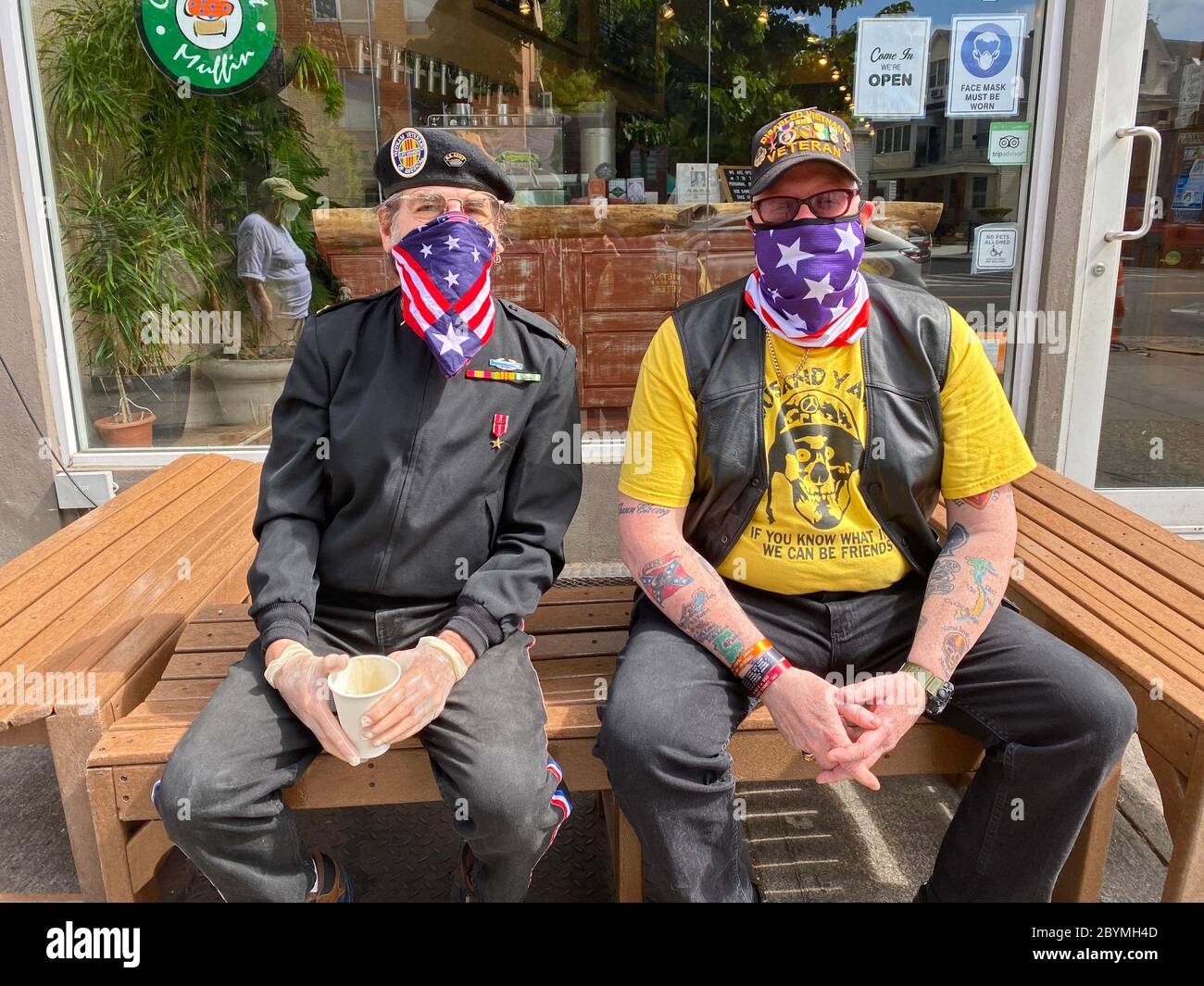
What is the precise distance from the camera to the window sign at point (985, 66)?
13.9ft

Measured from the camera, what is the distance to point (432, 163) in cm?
227

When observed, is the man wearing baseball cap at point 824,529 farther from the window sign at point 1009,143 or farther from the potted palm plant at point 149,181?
the potted palm plant at point 149,181

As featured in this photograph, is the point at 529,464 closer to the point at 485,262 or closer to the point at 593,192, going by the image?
the point at 485,262

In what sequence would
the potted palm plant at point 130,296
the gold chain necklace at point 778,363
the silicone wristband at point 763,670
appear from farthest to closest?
the potted palm plant at point 130,296 < the gold chain necklace at point 778,363 < the silicone wristband at point 763,670

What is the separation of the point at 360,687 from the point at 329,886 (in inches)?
22.6

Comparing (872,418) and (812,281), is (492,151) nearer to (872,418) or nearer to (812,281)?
(812,281)

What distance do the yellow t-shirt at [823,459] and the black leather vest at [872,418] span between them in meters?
0.02

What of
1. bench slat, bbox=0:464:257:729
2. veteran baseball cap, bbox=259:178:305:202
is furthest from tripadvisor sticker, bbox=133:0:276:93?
bench slat, bbox=0:464:257:729

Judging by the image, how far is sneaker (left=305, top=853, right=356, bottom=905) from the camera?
7.09 feet

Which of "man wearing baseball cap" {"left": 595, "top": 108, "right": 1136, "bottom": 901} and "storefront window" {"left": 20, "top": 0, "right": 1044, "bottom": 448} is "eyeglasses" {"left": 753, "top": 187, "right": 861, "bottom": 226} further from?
"storefront window" {"left": 20, "top": 0, "right": 1044, "bottom": 448}

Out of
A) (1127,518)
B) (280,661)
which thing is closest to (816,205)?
(280,661)

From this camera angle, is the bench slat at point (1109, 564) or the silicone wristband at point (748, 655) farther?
the bench slat at point (1109, 564)

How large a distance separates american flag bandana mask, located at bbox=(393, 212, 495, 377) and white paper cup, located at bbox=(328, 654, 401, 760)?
0.70 meters

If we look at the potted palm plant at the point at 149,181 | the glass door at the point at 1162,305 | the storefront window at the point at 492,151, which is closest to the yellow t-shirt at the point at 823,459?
the storefront window at the point at 492,151
